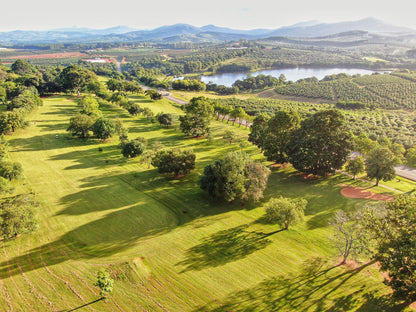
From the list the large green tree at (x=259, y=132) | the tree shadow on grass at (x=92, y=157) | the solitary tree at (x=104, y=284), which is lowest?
the solitary tree at (x=104, y=284)

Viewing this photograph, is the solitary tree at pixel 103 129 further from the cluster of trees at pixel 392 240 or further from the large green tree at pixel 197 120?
the cluster of trees at pixel 392 240

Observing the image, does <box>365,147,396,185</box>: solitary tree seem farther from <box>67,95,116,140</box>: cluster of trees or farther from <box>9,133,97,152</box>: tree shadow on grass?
<box>9,133,97,152</box>: tree shadow on grass

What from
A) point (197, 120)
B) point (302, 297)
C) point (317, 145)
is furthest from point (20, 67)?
point (302, 297)

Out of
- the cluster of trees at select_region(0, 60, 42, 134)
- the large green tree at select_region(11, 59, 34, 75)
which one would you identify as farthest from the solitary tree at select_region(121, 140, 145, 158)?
the large green tree at select_region(11, 59, 34, 75)

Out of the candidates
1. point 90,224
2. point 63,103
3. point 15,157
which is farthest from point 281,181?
point 63,103

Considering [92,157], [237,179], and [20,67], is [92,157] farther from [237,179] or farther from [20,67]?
[20,67]

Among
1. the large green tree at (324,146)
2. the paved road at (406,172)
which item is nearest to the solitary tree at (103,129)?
the large green tree at (324,146)

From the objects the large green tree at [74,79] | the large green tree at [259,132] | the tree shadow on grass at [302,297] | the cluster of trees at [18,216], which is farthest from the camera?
the large green tree at [74,79]
